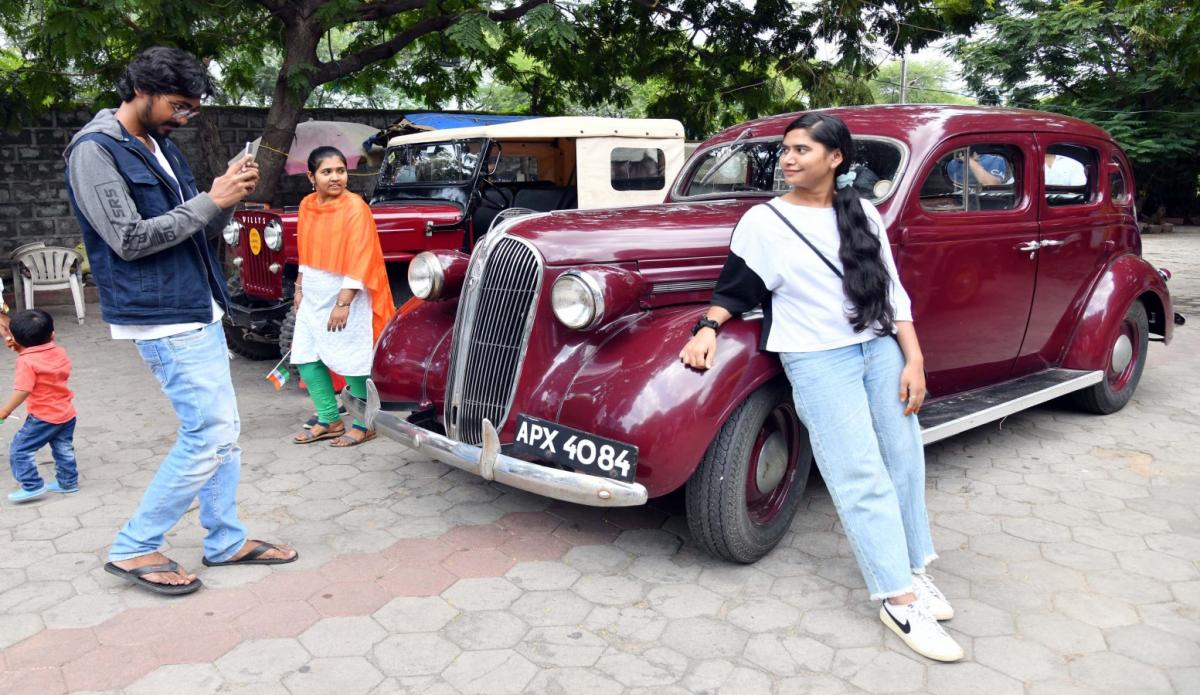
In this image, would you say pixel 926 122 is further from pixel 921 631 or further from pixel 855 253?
pixel 921 631

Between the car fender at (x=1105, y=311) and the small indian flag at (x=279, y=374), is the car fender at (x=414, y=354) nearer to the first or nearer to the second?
the small indian flag at (x=279, y=374)

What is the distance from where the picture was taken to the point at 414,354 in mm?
3990

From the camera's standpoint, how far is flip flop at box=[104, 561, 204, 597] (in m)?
3.04

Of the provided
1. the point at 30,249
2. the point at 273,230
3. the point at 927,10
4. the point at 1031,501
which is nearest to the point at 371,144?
the point at 30,249

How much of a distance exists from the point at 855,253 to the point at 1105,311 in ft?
9.06

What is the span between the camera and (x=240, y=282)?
688cm

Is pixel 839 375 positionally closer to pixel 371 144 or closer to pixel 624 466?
pixel 624 466

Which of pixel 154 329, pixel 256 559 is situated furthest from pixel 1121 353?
pixel 154 329

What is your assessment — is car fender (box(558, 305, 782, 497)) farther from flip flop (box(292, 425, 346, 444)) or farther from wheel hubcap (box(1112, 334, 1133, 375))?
wheel hubcap (box(1112, 334, 1133, 375))

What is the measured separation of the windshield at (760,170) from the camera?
13.1 feet

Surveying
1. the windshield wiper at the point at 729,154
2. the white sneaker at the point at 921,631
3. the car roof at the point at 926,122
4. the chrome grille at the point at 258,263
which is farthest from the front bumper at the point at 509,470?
the chrome grille at the point at 258,263

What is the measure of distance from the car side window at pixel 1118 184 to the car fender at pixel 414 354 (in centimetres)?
388

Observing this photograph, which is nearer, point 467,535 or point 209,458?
point 209,458

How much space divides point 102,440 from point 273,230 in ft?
6.17
